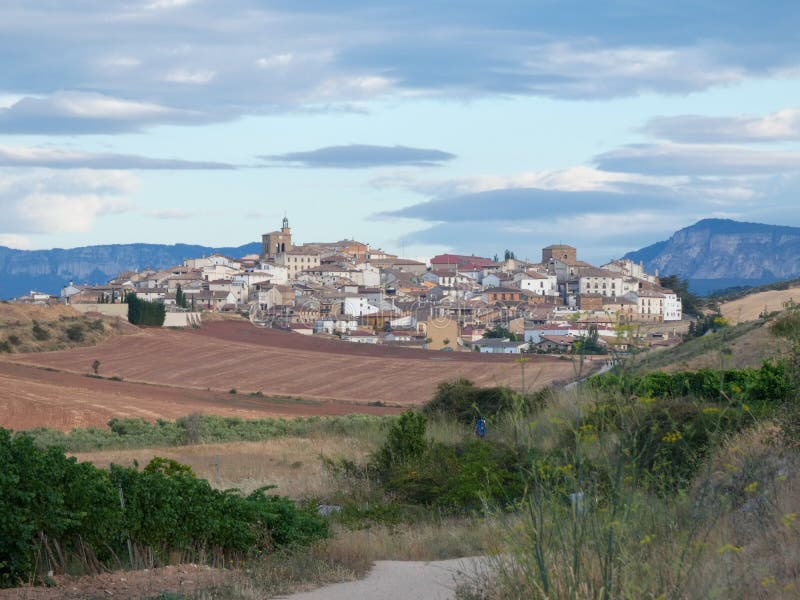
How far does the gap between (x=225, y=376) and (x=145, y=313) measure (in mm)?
19581

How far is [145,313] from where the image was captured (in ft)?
264

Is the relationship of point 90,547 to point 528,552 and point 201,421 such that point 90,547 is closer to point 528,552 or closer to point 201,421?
point 528,552

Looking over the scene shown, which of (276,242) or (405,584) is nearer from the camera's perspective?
(405,584)

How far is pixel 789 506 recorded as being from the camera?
857 centimetres

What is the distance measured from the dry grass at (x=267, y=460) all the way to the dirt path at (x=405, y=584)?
608 centimetres

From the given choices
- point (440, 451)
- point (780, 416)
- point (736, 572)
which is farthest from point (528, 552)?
point (440, 451)

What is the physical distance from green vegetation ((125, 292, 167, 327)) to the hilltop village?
1.22 m

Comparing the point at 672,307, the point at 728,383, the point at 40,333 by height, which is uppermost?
the point at 728,383

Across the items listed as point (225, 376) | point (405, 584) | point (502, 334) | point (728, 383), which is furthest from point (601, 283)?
point (405, 584)

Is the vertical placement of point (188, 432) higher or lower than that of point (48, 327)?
lower

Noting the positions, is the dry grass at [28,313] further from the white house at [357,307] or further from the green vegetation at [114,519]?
the green vegetation at [114,519]

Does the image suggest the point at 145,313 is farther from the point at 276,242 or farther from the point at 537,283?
the point at 276,242

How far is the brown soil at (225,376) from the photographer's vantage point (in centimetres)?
4138

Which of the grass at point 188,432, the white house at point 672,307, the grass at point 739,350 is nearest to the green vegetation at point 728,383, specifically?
the grass at point 739,350
